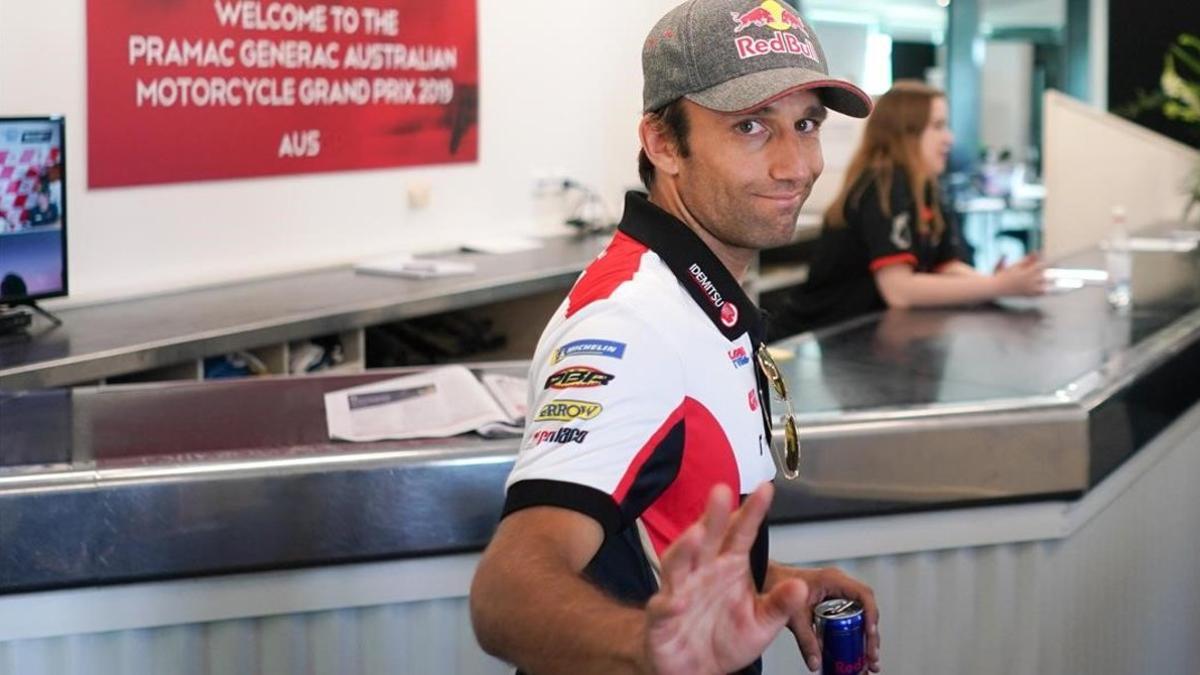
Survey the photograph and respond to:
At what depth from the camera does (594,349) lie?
117cm

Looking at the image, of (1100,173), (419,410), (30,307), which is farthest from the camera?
(1100,173)

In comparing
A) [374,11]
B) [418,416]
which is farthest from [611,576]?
[374,11]

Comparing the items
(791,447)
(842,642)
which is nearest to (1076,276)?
(791,447)

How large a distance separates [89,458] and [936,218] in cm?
254

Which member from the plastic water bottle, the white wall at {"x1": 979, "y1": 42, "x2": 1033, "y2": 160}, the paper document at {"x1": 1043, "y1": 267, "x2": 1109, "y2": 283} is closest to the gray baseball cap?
the plastic water bottle

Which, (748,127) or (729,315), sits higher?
(748,127)

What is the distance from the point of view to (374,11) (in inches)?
187

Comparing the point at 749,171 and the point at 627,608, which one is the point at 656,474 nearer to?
the point at 627,608

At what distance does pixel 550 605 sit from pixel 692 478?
245 mm

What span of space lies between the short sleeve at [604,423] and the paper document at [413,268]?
312cm

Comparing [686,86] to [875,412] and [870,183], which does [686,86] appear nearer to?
[875,412]

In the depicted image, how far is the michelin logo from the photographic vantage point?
3.83 ft

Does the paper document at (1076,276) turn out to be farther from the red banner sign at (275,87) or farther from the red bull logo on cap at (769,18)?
the red bull logo on cap at (769,18)

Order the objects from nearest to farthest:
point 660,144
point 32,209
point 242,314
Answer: point 660,144, point 32,209, point 242,314
